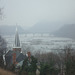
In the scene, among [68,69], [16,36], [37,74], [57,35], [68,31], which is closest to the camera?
[37,74]

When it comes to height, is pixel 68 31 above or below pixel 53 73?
above

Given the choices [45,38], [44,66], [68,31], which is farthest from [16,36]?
[44,66]

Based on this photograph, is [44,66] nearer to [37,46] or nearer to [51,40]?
[37,46]

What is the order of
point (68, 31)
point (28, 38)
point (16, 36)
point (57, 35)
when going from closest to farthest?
1. point (16, 36)
2. point (68, 31)
3. point (57, 35)
4. point (28, 38)

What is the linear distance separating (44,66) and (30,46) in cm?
960

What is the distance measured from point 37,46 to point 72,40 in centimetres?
296

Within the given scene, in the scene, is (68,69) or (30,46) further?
(30,46)

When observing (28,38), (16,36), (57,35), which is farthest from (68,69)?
(28,38)

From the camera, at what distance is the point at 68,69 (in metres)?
4.50

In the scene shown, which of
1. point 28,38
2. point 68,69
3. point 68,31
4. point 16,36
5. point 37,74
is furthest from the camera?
point 28,38

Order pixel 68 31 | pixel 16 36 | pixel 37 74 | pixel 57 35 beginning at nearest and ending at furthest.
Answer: pixel 37 74, pixel 16 36, pixel 68 31, pixel 57 35

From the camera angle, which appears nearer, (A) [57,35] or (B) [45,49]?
(B) [45,49]

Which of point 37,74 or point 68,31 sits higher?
point 68,31

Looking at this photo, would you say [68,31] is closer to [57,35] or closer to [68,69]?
Result: [57,35]
